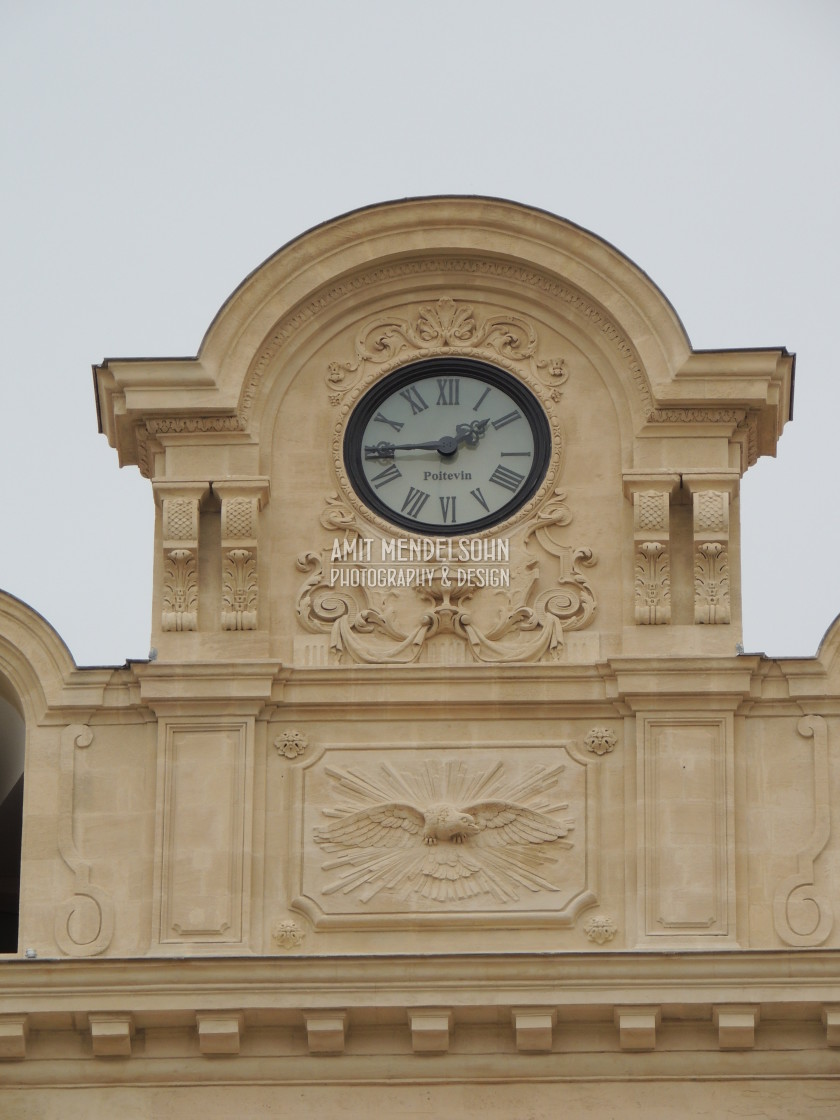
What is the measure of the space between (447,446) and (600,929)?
13.0ft

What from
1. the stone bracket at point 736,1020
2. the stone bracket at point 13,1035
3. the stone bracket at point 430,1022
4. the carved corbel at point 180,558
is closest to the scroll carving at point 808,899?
the stone bracket at point 736,1020

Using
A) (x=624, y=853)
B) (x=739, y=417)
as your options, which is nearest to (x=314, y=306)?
(x=739, y=417)

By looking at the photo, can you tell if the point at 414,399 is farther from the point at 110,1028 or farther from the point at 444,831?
the point at 110,1028

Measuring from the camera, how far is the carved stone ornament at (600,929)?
78.2ft

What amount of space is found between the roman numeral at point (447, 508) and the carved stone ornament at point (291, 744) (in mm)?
2058

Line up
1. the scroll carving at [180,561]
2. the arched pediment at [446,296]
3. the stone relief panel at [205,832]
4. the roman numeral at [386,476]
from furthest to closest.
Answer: the roman numeral at [386,476] < the arched pediment at [446,296] < the scroll carving at [180,561] < the stone relief panel at [205,832]

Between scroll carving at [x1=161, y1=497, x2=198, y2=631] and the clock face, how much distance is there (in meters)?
1.33

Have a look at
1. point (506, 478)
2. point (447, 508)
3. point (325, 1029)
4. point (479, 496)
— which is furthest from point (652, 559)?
point (325, 1029)

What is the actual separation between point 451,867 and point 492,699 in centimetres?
130

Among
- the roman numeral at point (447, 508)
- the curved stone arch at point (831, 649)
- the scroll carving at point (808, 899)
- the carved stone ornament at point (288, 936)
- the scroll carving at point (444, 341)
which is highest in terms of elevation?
the scroll carving at point (444, 341)

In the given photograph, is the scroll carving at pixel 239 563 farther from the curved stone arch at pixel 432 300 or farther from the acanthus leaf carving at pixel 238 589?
the curved stone arch at pixel 432 300

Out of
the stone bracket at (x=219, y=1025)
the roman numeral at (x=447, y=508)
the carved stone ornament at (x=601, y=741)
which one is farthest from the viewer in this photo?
the roman numeral at (x=447, y=508)

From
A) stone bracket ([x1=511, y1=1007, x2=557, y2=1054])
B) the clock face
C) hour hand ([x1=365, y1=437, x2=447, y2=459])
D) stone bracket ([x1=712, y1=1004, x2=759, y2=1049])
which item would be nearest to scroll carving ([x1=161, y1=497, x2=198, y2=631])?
the clock face

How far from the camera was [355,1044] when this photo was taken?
23.5 m
